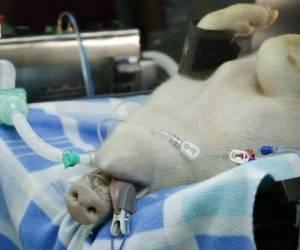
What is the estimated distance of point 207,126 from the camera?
0.71 metres

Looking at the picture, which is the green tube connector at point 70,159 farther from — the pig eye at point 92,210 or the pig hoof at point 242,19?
the pig hoof at point 242,19

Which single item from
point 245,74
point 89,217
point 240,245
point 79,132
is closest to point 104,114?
point 79,132

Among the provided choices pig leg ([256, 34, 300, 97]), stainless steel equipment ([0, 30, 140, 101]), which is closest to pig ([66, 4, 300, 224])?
pig leg ([256, 34, 300, 97])

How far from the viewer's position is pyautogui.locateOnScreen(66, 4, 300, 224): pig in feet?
1.95

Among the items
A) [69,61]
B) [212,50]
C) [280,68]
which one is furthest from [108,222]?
[69,61]

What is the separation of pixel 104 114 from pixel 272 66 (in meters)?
0.35

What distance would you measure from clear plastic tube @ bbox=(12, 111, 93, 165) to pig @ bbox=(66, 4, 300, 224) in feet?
0.08

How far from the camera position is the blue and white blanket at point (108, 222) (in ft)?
1.54

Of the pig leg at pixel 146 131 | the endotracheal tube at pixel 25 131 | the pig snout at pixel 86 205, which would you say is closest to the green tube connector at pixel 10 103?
the endotracheal tube at pixel 25 131

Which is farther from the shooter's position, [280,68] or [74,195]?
[280,68]

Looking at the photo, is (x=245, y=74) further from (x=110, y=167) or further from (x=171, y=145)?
(x=110, y=167)

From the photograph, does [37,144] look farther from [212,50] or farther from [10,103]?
[212,50]

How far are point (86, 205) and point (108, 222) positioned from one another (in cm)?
3

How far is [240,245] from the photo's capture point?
1.51 feet
